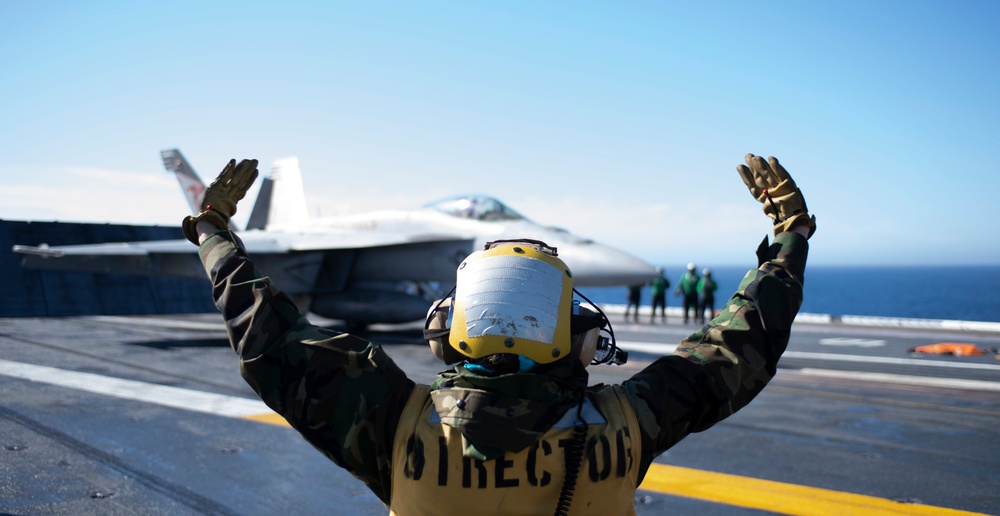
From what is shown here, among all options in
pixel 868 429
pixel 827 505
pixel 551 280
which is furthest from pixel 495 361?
pixel 868 429

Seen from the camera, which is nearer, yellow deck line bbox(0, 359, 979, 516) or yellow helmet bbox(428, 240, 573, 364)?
yellow helmet bbox(428, 240, 573, 364)

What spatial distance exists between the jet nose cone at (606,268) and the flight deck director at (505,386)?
1001 cm

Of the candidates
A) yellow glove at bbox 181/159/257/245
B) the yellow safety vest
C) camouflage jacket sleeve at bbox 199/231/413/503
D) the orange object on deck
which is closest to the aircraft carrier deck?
yellow glove at bbox 181/159/257/245

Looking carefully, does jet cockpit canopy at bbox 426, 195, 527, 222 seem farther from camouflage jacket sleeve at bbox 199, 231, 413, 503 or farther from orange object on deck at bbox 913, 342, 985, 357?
camouflage jacket sleeve at bbox 199, 231, 413, 503

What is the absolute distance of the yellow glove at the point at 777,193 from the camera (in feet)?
7.97

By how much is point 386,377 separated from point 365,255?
13.6 m

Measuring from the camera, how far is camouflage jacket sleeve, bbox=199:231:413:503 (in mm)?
2010

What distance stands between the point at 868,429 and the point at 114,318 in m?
18.3

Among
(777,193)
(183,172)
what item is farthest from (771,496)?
(183,172)

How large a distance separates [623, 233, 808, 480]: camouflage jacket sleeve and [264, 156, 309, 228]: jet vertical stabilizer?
18911 millimetres

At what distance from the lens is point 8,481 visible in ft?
14.7

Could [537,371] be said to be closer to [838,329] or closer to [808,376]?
[808,376]

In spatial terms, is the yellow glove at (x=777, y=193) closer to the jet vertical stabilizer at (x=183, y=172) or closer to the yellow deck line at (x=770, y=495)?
the yellow deck line at (x=770, y=495)

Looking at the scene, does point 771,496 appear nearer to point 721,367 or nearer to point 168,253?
point 721,367
